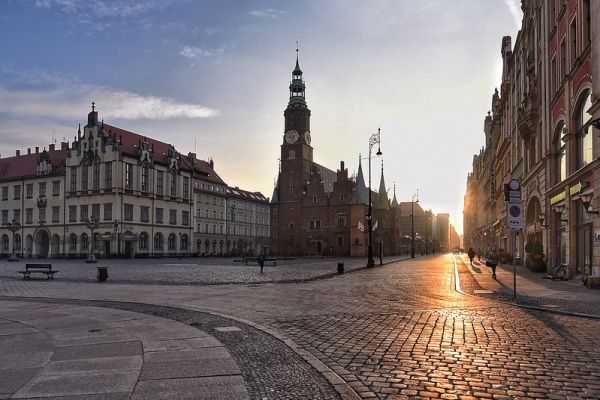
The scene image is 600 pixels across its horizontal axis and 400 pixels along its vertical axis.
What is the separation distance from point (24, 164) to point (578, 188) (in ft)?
297

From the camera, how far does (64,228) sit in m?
77.8

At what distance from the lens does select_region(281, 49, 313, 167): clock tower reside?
102 meters

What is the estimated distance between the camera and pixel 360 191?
99500 millimetres

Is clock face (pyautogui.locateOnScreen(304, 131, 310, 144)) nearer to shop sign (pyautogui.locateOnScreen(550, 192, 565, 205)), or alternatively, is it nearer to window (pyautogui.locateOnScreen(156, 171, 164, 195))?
window (pyautogui.locateOnScreen(156, 171, 164, 195))

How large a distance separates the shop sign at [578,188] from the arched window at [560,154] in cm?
252

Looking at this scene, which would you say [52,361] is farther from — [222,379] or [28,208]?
[28,208]

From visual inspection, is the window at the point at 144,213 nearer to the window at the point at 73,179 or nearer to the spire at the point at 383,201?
the window at the point at 73,179

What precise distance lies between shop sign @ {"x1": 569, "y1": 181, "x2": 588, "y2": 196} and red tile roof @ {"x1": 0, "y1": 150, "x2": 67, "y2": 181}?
252 ft

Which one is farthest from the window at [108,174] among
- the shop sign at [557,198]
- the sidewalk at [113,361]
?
the sidewalk at [113,361]

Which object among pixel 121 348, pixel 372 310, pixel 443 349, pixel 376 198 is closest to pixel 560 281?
Result: pixel 372 310

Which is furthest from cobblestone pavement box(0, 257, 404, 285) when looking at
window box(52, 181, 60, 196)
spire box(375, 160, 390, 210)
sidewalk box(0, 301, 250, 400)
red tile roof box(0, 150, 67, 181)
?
spire box(375, 160, 390, 210)

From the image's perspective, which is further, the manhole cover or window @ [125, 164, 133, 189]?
window @ [125, 164, 133, 189]

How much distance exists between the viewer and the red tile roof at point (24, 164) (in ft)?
276

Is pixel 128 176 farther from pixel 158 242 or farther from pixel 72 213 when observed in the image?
pixel 158 242
